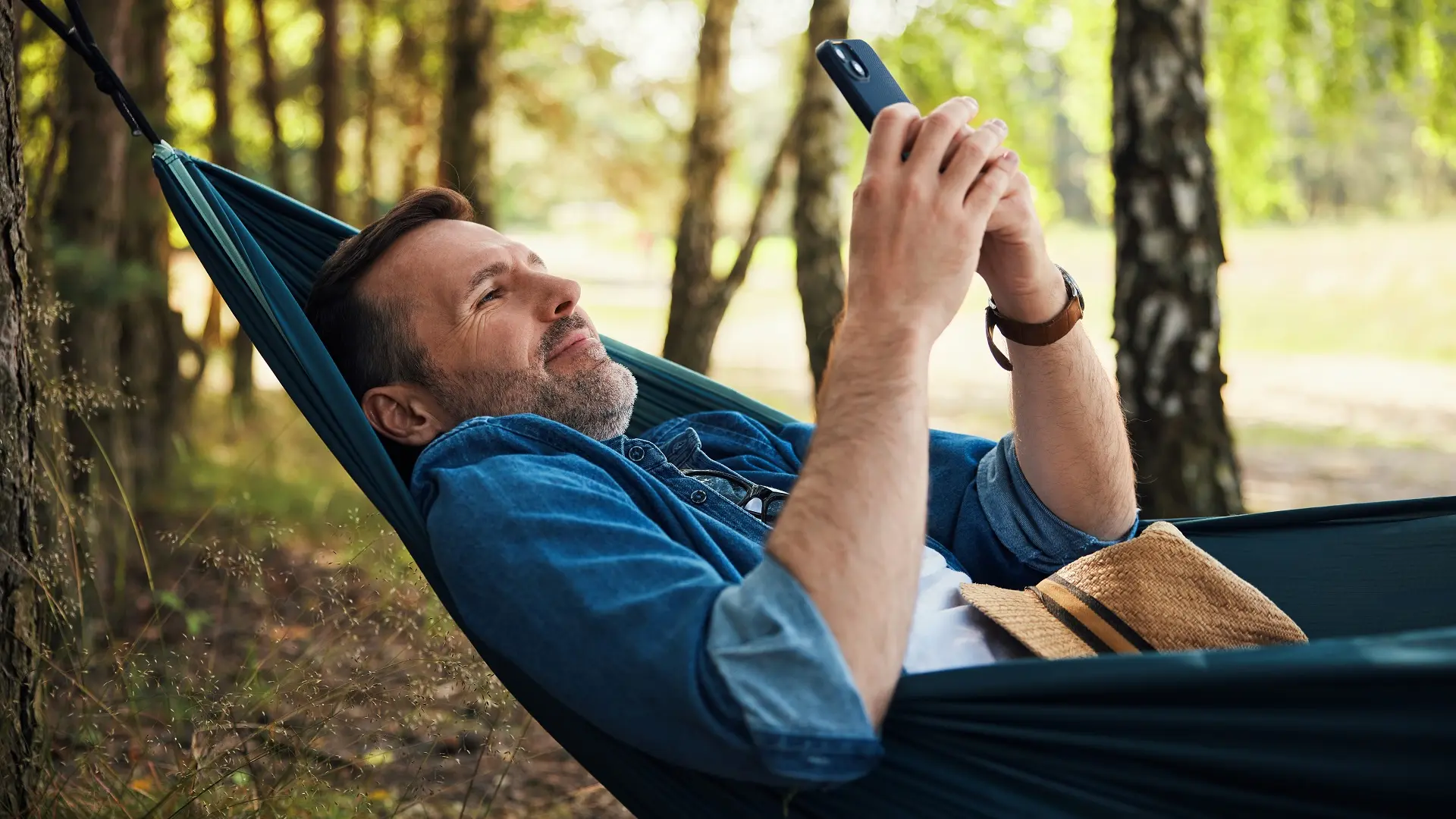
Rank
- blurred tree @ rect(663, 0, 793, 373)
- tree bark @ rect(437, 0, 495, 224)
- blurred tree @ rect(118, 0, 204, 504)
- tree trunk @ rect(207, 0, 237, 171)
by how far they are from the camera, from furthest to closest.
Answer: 1. tree trunk @ rect(207, 0, 237, 171)
2. tree bark @ rect(437, 0, 495, 224)
3. blurred tree @ rect(663, 0, 793, 373)
4. blurred tree @ rect(118, 0, 204, 504)

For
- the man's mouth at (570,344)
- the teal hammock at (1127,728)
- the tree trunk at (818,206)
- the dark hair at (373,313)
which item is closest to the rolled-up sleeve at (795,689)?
the teal hammock at (1127,728)

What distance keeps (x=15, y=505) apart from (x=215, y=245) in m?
0.50

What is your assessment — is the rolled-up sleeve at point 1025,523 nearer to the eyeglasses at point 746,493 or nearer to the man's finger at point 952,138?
the eyeglasses at point 746,493

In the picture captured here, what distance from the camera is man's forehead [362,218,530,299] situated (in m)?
2.11

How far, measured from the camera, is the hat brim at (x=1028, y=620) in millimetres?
1617

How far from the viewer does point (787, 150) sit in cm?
678

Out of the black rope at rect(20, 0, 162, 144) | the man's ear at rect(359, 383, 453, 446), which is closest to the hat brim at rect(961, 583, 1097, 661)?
the man's ear at rect(359, 383, 453, 446)

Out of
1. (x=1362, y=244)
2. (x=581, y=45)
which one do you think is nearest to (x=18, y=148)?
(x=581, y=45)

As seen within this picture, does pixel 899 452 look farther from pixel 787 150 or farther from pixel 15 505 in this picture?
pixel 787 150

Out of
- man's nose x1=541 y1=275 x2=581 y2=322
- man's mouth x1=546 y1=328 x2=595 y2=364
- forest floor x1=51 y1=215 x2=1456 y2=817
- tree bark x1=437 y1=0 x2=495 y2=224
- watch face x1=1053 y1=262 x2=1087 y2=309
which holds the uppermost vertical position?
tree bark x1=437 y1=0 x2=495 y2=224

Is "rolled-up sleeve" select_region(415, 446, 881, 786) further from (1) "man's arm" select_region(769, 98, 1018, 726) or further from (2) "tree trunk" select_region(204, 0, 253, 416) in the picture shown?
(2) "tree trunk" select_region(204, 0, 253, 416)

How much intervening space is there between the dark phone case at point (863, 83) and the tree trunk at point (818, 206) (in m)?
3.99

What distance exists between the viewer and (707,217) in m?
6.70

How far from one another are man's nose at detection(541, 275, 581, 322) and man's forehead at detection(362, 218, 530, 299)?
103 mm
